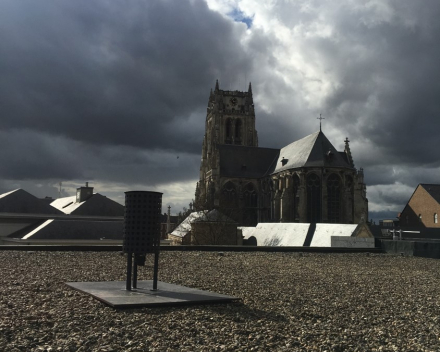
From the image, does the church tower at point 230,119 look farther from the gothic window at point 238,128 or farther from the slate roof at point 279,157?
the slate roof at point 279,157

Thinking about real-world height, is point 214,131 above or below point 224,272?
above

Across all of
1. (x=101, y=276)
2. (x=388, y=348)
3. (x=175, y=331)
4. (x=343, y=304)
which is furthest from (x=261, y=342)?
(x=101, y=276)

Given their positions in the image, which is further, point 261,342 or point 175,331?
point 175,331

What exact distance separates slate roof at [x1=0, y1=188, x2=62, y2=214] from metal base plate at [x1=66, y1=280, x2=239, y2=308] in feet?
122

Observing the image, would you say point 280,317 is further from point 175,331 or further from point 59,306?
point 59,306

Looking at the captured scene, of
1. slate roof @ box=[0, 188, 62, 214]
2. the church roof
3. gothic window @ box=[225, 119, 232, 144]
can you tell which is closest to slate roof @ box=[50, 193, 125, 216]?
slate roof @ box=[0, 188, 62, 214]

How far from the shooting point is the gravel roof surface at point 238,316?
240 inches

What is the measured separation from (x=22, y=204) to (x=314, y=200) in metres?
32.8

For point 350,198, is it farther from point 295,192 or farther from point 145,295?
point 145,295

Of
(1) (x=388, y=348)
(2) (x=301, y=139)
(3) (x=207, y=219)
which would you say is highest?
(2) (x=301, y=139)

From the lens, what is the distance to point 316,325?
7.20m

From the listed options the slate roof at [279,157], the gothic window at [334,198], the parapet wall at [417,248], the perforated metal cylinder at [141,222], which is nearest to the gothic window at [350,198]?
the gothic window at [334,198]

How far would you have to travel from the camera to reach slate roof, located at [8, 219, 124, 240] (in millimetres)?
34000

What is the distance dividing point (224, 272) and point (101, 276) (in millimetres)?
3799
